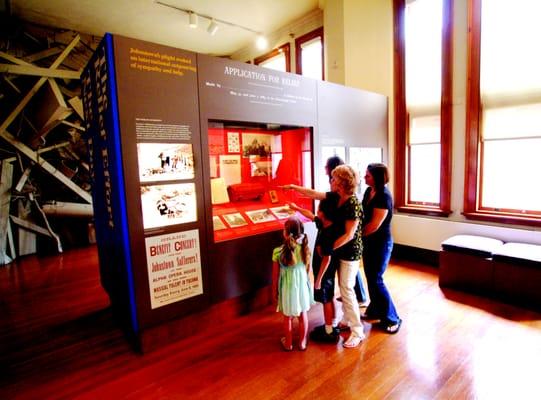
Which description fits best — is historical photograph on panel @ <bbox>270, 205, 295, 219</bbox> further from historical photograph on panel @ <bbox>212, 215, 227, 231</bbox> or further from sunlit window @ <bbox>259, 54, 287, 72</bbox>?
sunlit window @ <bbox>259, 54, 287, 72</bbox>

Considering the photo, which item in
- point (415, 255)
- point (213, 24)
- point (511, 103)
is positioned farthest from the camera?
point (213, 24)

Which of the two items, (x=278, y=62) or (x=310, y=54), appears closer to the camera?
(x=310, y=54)

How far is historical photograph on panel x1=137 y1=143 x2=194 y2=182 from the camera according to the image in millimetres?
2324

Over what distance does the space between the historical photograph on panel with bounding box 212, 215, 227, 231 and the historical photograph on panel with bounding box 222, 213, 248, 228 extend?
0.23 feet

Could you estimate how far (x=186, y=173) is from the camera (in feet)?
8.32

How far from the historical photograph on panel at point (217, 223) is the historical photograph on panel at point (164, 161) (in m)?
→ 0.47

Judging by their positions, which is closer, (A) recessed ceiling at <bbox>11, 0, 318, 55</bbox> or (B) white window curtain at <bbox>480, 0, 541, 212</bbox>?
(B) white window curtain at <bbox>480, 0, 541, 212</bbox>

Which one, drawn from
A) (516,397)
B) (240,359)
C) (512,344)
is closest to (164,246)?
(240,359)

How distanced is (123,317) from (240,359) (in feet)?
3.85

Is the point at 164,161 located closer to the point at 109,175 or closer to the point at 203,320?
the point at 109,175

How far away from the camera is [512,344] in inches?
97.2

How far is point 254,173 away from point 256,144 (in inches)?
12.5

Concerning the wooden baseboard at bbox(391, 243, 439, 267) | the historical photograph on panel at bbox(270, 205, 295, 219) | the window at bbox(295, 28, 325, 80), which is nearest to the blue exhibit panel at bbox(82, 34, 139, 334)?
the historical photograph on panel at bbox(270, 205, 295, 219)

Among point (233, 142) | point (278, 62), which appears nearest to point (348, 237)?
point (233, 142)
